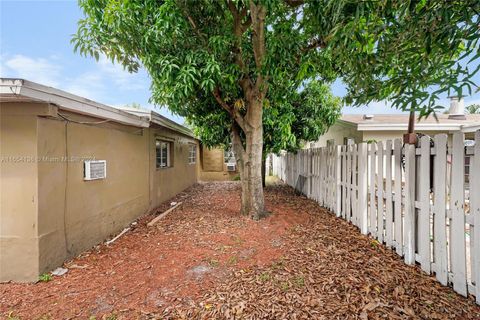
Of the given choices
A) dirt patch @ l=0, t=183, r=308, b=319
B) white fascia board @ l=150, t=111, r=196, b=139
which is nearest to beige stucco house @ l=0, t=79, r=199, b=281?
dirt patch @ l=0, t=183, r=308, b=319

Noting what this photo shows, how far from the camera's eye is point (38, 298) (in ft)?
9.47

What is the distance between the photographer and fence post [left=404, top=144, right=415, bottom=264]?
328cm

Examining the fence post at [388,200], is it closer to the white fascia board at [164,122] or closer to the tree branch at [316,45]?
the tree branch at [316,45]

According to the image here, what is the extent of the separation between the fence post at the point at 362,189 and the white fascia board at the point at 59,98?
461 centimetres

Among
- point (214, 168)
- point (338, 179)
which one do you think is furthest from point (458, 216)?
point (214, 168)

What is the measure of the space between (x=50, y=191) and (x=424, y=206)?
4867 mm

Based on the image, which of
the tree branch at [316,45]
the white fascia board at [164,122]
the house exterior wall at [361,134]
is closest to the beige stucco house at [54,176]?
the white fascia board at [164,122]

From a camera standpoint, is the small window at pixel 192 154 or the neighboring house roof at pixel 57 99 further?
the small window at pixel 192 154

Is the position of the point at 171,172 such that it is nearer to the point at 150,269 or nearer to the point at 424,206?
the point at 150,269

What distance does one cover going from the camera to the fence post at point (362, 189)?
445cm

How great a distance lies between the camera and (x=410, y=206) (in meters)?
3.31

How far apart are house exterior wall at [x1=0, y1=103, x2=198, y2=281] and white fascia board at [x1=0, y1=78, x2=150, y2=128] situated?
17 centimetres

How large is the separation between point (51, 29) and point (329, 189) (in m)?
13.6

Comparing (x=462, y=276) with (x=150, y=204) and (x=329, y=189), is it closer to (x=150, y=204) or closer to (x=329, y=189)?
(x=329, y=189)
